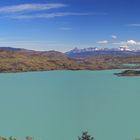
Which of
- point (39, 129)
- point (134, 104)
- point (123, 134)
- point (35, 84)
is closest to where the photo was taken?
point (123, 134)

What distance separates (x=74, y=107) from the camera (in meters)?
37.4

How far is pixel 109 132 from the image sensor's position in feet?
79.8

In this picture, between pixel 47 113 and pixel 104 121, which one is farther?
pixel 47 113

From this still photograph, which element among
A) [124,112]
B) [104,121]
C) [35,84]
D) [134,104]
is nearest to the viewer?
[104,121]

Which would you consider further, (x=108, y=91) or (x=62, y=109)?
(x=108, y=91)

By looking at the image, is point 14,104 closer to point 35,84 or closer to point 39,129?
point 39,129

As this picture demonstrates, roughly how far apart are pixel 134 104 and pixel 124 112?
233 inches

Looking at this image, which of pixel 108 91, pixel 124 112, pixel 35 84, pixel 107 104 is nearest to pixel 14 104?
pixel 107 104

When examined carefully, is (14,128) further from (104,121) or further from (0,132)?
(104,121)

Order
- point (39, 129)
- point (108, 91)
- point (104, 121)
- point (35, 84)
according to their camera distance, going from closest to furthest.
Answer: point (39, 129), point (104, 121), point (108, 91), point (35, 84)

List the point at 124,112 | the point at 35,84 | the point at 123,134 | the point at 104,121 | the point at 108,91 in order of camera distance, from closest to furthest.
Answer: the point at 123,134
the point at 104,121
the point at 124,112
the point at 108,91
the point at 35,84

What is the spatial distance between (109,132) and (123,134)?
39.3 inches

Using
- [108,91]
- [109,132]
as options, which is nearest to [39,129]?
[109,132]

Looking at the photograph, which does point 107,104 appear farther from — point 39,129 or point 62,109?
point 39,129
